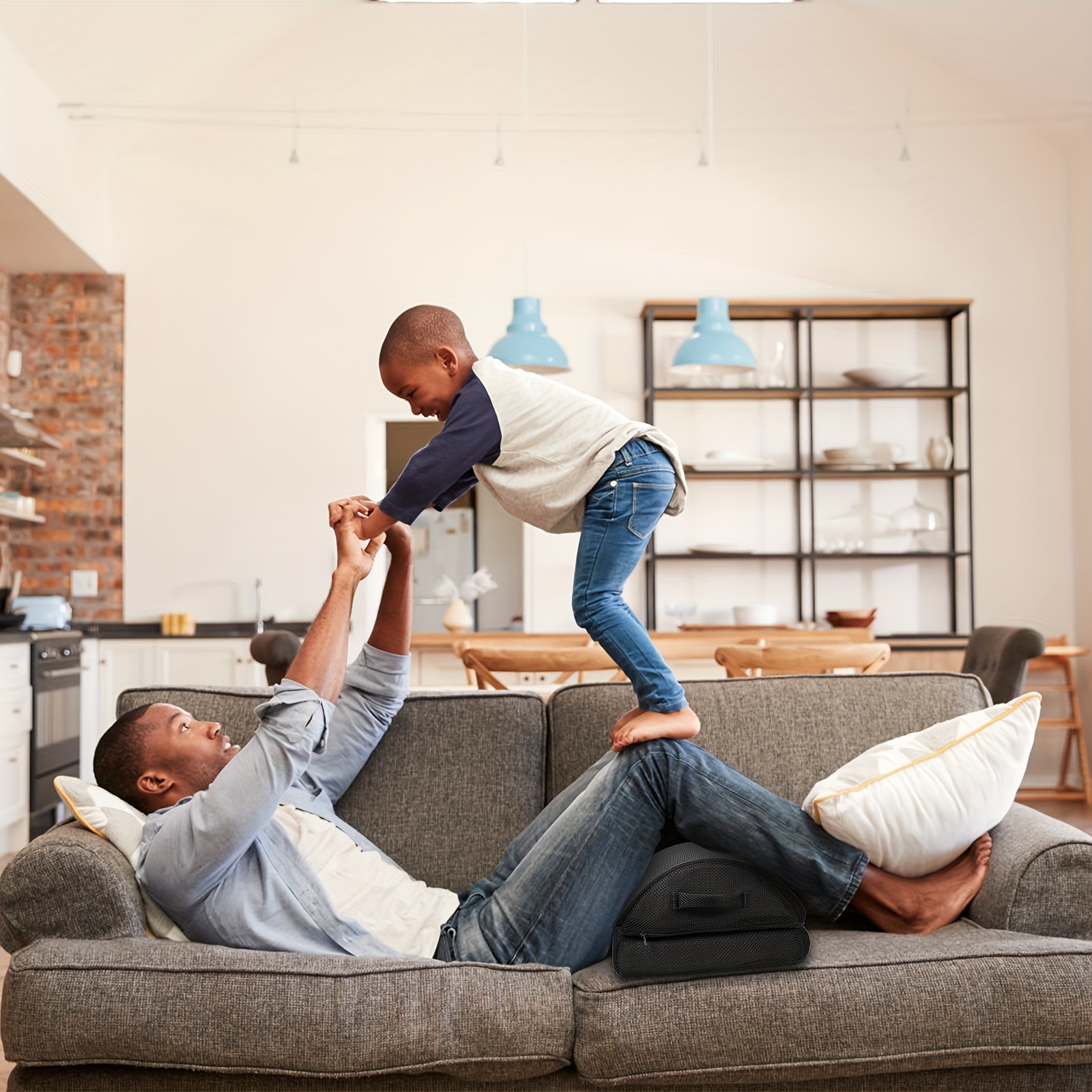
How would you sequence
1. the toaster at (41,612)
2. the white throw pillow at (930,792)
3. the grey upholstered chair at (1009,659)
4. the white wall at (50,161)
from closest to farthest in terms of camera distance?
1. the white throw pillow at (930,792)
2. the grey upholstered chair at (1009,659)
3. the white wall at (50,161)
4. the toaster at (41,612)

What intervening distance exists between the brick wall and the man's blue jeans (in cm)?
513

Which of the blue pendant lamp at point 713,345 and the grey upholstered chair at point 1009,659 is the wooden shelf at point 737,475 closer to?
the blue pendant lamp at point 713,345

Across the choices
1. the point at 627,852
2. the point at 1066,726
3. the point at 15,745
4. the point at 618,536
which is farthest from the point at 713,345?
the point at 627,852

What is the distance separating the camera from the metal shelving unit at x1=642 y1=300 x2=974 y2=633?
6285mm

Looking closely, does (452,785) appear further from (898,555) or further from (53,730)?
(898,555)

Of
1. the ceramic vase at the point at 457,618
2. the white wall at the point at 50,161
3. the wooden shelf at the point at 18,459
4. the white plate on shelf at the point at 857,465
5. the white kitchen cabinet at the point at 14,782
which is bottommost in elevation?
the white kitchen cabinet at the point at 14,782

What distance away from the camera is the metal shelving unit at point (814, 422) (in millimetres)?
6285

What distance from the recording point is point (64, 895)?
1694 millimetres

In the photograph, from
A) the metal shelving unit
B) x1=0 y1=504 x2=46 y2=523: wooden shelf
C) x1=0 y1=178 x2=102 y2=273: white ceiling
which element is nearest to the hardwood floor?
the metal shelving unit

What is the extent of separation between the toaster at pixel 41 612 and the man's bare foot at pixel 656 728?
4.26 metres

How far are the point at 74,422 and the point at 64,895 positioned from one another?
525cm

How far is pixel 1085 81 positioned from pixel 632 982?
6.12 m

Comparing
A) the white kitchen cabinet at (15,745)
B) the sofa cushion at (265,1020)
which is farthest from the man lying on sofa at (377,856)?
the white kitchen cabinet at (15,745)

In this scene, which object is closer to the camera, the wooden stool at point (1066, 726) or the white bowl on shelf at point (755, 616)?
the wooden stool at point (1066, 726)
